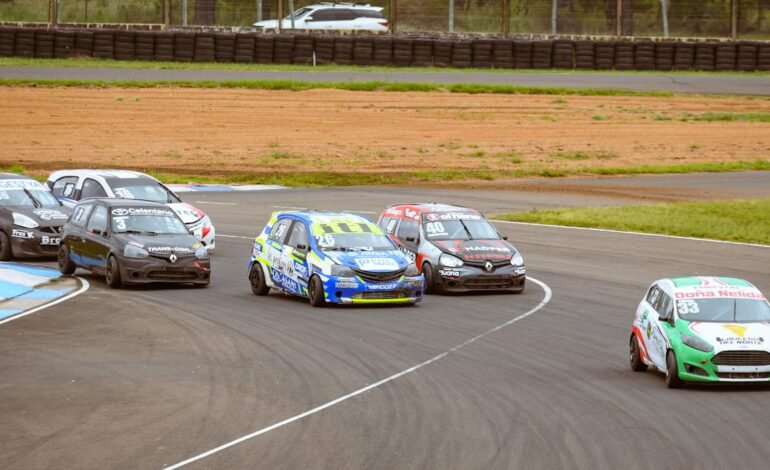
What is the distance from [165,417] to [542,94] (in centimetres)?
4883

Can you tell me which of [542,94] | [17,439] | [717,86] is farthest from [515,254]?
[717,86]

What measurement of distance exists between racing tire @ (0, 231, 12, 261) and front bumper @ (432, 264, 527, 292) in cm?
945

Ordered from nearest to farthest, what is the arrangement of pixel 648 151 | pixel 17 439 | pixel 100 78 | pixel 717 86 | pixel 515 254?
pixel 17 439
pixel 515 254
pixel 648 151
pixel 100 78
pixel 717 86

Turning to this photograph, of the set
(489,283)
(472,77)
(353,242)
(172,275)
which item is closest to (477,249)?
(489,283)

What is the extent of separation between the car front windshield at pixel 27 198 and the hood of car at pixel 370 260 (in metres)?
8.91

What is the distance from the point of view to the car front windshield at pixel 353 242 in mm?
23516

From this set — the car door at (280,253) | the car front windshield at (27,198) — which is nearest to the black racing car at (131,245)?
the car door at (280,253)

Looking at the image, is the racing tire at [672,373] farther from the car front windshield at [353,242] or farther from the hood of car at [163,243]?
the hood of car at [163,243]

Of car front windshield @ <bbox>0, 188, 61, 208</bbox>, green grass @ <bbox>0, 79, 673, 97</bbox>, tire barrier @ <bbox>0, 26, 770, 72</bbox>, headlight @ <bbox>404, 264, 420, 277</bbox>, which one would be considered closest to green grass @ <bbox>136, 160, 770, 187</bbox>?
car front windshield @ <bbox>0, 188, 61, 208</bbox>

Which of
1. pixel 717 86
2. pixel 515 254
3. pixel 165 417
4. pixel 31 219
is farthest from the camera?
pixel 717 86

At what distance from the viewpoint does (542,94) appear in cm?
6203

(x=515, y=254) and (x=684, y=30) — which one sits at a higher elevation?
(x=684, y=30)

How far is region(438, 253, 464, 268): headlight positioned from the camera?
24.6 meters

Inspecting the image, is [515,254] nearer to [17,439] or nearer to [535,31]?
[17,439]
